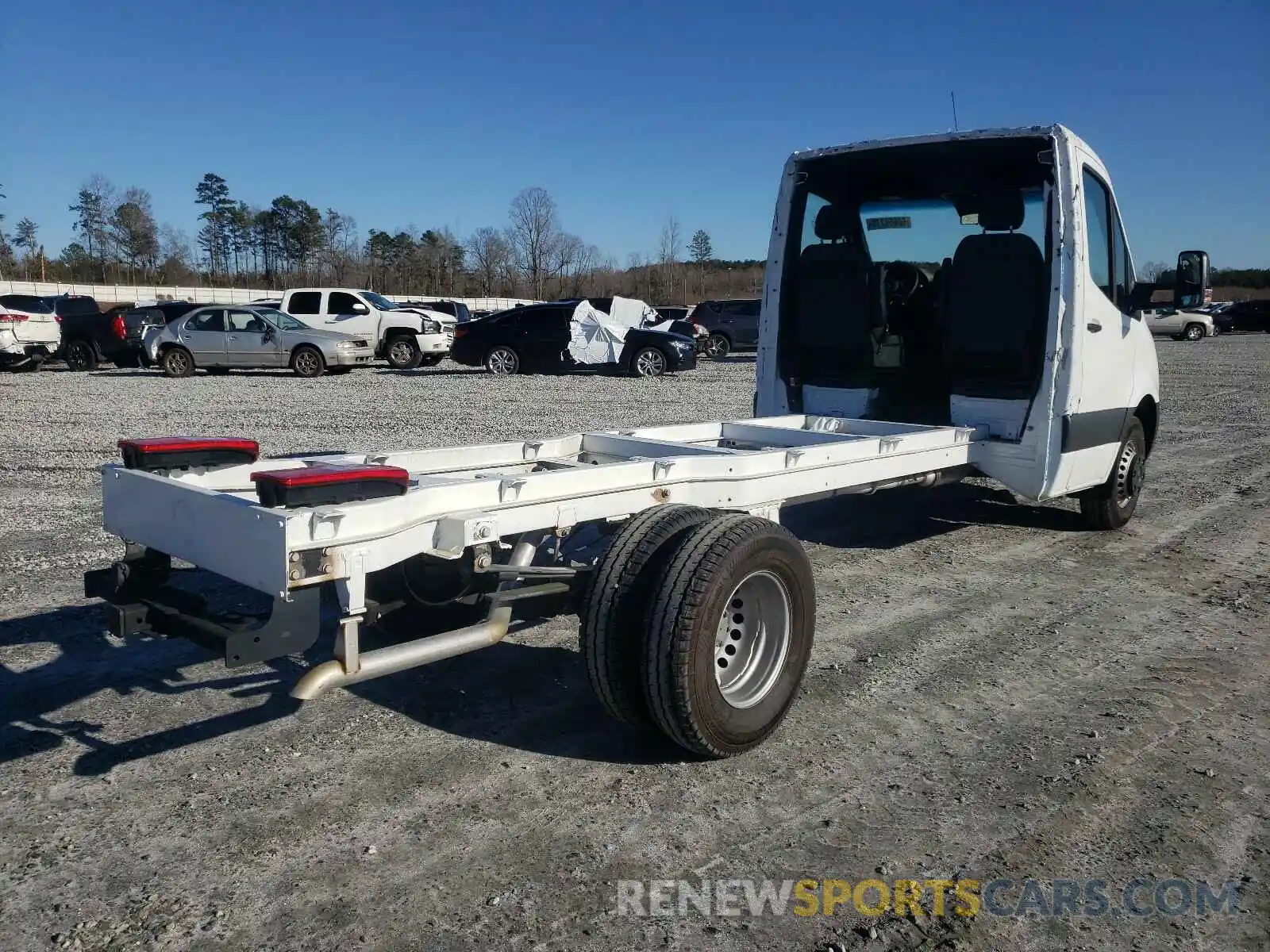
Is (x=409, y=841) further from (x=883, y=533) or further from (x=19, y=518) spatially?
(x=19, y=518)

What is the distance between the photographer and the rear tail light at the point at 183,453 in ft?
11.8

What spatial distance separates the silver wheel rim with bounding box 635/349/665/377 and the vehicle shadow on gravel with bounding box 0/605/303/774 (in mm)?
16800

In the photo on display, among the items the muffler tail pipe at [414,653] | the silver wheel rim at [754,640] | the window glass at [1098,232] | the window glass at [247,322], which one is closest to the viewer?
the muffler tail pipe at [414,653]

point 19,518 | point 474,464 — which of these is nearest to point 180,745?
point 474,464

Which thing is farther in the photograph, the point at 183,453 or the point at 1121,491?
the point at 1121,491

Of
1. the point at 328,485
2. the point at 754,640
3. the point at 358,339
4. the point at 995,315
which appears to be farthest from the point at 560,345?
the point at 328,485

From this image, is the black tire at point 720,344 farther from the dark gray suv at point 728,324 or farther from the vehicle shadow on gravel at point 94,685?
the vehicle shadow on gravel at point 94,685

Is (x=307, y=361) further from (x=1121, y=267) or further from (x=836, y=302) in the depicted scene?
(x=1121, y=267)

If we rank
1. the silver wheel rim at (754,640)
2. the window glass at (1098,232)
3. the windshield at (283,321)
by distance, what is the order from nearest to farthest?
the silver wheel rim at (754,640) → the window glass at (1098,232) → the windshield at (283,321)

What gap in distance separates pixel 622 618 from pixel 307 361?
19.5m

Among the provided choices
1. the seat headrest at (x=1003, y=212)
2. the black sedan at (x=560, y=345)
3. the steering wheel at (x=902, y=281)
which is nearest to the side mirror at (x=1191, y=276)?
the seat headrest at (x=1003, y=212)

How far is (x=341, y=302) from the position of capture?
22.2 meters

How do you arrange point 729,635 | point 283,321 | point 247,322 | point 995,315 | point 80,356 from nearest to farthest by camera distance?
1. point 729,635
2. point 995,315
3. point 283,321
4. point 247,322
5. point 80,356

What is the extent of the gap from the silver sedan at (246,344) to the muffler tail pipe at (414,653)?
19060 mm
